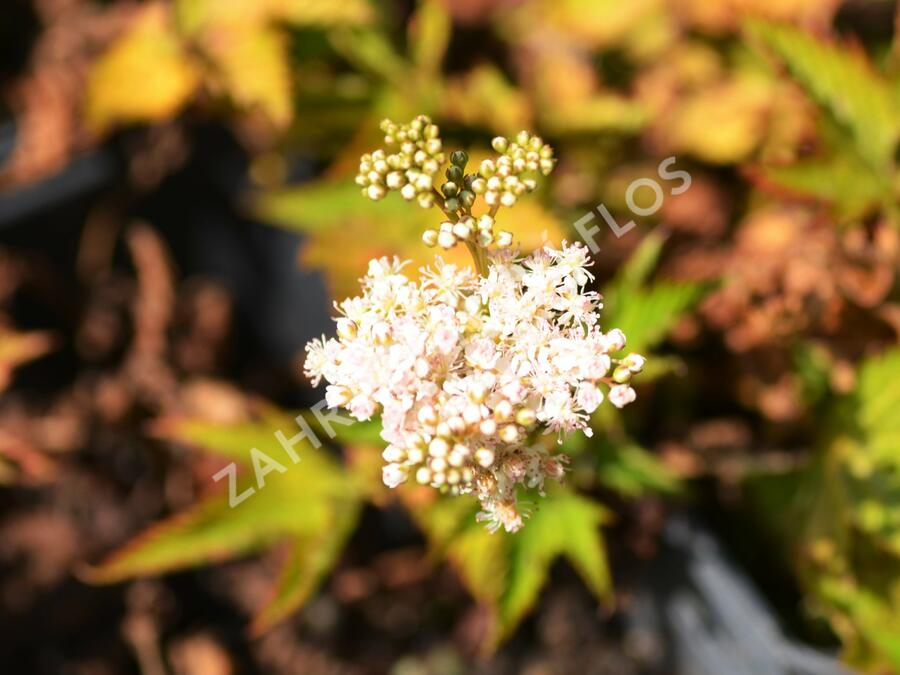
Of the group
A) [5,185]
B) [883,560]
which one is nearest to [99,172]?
[5,185]

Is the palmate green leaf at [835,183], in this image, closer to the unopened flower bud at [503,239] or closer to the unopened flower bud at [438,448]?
the unopened flower bud at [503,239]

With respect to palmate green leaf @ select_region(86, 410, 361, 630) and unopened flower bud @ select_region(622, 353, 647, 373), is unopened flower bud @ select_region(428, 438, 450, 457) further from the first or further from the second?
palmate green leaf @ select_region(86, 410, 361, 630)

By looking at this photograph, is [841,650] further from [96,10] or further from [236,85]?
[96,10]

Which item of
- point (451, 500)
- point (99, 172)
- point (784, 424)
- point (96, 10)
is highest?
point (96, 10)

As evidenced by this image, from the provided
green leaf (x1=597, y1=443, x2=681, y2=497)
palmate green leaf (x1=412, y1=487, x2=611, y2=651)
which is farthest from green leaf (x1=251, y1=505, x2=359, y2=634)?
green leaf (x1=597, y1=443, x2=681, y2=497)

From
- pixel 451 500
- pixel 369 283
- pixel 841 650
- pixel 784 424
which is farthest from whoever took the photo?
pixel 784 424

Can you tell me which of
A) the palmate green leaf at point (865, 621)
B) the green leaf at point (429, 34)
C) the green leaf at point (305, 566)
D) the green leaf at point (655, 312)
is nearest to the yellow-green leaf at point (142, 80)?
the green leaf at point (429, 34)

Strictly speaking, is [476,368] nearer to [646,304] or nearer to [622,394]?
[622,394]
